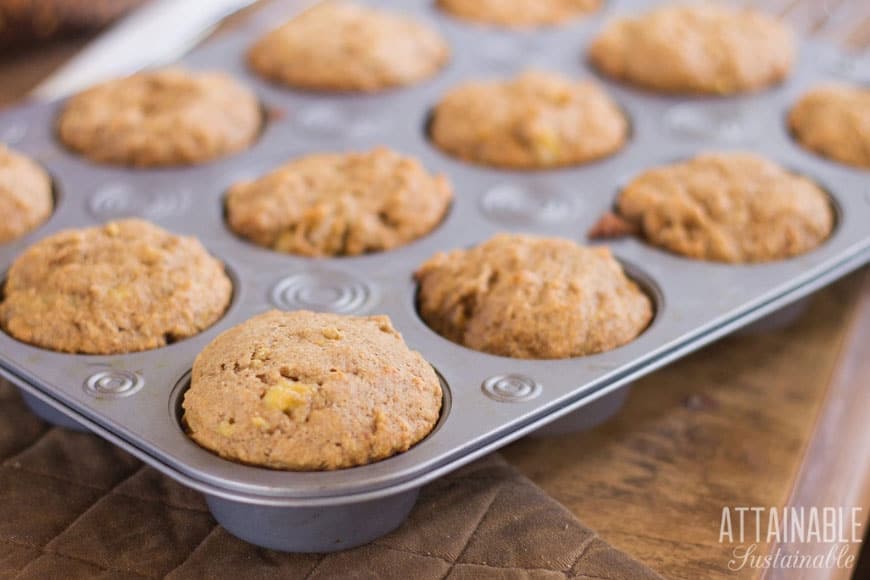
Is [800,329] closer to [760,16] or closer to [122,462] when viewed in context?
[760,16]

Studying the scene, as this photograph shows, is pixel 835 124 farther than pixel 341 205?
Yes

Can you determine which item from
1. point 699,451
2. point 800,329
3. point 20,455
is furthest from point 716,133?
point 20,455

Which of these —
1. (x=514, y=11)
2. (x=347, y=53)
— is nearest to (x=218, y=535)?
(x=347, y=53)

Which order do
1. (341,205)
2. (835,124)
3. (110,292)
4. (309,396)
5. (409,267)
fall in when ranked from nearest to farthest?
(309,396) < (110,292) < (409,267) < (341,205) < (835,124)

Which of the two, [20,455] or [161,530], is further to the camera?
[20,455]

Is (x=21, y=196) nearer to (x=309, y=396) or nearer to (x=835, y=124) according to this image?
(x=309, y=396)

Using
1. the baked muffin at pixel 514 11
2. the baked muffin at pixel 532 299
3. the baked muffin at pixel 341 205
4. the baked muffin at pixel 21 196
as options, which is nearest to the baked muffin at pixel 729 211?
the baked muffin at pixel 532 299

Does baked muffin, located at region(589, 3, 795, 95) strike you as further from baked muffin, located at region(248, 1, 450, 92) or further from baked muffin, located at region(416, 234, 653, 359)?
baked muffin, located at region(416, 234, 653, 359)
